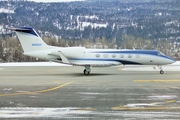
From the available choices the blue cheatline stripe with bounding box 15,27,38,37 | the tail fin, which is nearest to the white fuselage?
the tail fin

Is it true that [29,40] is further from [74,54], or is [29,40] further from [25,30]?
[74,54]

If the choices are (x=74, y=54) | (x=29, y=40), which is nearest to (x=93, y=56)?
(x=74, y=54)

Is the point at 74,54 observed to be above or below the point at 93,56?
above

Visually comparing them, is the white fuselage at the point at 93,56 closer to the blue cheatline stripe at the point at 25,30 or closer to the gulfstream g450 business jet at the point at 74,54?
the gulfstream g450 business jet at the point at 74,54

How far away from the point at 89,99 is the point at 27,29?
1644 cm

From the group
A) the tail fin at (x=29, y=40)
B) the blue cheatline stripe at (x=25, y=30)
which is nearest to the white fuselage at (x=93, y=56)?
the tail fin at (x=29, y=40)

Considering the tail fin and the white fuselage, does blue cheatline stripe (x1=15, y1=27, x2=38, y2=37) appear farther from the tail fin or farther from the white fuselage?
the white fuselage

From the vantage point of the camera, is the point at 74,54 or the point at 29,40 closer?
the point at 29,40

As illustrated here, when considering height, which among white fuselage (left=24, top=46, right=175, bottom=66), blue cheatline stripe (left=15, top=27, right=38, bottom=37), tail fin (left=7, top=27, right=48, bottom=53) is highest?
blue cheatline stripe (left=15, top=27, right=38, bottom=37)

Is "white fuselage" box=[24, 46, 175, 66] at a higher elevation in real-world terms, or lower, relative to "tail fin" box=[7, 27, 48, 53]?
lower

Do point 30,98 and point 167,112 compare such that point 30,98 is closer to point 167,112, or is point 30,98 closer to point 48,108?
point 48,108

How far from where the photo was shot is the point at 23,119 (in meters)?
10.2

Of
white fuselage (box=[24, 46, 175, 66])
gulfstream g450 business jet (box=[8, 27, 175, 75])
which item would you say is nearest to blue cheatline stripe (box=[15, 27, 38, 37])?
gulfstream g450 business jet (box=[8, 27, 175, 75])

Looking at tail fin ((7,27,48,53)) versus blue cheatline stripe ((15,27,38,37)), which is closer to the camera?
blue cheatline stripe ((15,27,38,37))
